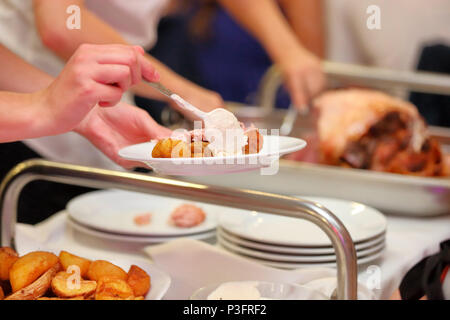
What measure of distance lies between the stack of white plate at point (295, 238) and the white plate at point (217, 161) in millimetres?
222

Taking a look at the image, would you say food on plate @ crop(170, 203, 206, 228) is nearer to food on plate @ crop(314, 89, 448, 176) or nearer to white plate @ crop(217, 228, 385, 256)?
white plate @ crop(217, 228, 385, 256)

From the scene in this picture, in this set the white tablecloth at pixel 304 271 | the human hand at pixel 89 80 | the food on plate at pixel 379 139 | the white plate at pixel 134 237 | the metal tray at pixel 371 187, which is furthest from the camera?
the food on plate at pixel 379 139

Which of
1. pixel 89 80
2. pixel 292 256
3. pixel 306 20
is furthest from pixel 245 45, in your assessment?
pixel 89 80

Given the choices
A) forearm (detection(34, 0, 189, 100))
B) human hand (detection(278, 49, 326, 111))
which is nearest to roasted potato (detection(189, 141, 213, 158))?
forearm (detection(34, 0, 189, 100))

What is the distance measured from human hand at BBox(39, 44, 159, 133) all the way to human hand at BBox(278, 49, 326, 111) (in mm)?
964

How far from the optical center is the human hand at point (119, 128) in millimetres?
559

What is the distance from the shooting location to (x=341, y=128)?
1133 millimetres

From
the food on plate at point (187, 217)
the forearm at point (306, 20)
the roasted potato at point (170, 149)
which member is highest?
the forearm at point (306, 20)

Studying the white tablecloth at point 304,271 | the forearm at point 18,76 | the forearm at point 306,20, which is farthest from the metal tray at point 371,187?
the forearm at point 306,20

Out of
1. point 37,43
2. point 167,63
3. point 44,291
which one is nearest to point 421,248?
point 44,291

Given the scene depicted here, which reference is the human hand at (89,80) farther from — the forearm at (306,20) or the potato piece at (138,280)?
the forearm at (306,20)

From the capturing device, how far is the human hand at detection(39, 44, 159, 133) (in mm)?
447

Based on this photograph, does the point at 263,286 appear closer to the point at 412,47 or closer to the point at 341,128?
the point at 341,128

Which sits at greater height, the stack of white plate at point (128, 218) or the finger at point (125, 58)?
the finger at point (125, 58)
